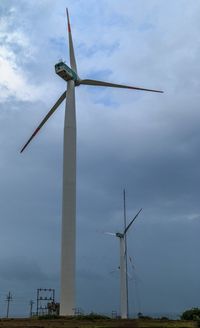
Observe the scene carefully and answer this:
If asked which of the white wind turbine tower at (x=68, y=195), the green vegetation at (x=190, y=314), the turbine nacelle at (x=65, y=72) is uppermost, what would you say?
the turbine nacelle at (x=65, y=72)

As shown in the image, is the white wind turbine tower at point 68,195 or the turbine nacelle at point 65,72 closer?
the white wind turbine tower at point 68,195

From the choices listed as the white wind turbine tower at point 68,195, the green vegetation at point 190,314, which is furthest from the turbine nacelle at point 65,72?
the green vegetation at point 190,314

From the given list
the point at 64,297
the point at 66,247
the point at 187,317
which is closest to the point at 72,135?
the point at 66,247

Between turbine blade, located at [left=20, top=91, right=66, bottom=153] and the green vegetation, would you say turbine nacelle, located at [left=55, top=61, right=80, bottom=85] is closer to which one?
turbine blade, located at [left=20, top=91, right=66, bottom=153]

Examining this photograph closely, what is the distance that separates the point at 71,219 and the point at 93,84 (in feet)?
101

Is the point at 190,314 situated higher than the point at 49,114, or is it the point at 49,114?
the point at 49,114

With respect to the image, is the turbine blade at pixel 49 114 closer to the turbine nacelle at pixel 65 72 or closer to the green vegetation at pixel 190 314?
the turbine nacelle at pixel 65 72

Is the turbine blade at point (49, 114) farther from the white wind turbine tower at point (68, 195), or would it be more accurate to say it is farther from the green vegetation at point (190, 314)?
the green vegetation at point (190, 314)

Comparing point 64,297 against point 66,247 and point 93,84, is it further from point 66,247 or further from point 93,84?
point 93,84

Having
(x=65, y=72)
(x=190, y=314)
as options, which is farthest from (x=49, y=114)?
(x=190, y=314)

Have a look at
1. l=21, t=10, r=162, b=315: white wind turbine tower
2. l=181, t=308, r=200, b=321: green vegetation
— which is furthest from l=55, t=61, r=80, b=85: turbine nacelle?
l=181, t=308, r=200, b=321: green vegetation

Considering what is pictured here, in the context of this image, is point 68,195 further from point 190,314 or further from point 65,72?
point 190,314

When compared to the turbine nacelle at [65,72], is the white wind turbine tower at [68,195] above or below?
below

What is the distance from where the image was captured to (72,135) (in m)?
86.2
